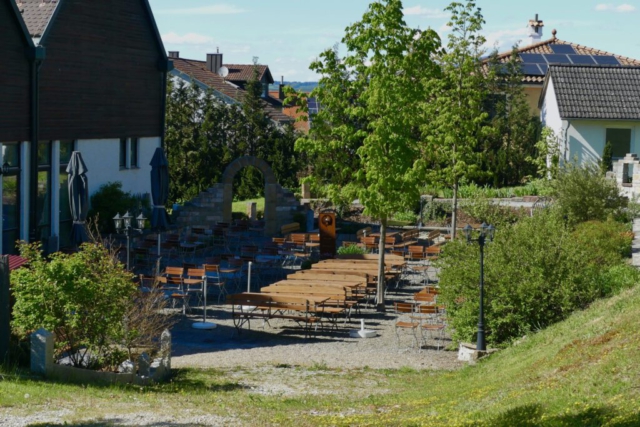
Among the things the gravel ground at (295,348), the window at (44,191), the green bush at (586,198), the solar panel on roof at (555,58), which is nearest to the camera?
the gravel ground at (295,348)

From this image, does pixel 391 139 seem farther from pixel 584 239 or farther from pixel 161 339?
pixel 161 339

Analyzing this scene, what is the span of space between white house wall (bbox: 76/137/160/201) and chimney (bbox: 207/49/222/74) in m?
30.7

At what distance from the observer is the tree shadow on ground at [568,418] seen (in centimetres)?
971

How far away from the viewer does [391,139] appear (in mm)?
23312

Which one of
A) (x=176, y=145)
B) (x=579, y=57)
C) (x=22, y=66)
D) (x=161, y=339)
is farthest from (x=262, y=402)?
(x=579, y=57)

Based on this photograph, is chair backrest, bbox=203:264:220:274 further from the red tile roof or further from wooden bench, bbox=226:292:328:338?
the red tile roof

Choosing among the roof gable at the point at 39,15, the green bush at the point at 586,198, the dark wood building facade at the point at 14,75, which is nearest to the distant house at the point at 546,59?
the green bush at the point at 586,198

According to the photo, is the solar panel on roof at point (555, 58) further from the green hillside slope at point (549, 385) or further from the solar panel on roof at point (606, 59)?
the green hillside slope at point (549, 385)

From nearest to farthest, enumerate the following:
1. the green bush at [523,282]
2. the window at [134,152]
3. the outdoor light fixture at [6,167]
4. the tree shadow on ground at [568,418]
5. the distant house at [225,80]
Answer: the tree shadow on ground at [568,418], the green bush at [523,282], the outdoor light fixture at [6,167], the window at [134,152], the distant house at [225,80]

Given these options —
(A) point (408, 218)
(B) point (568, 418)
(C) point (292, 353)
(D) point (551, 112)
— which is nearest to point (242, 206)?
(A) point (408, 218)

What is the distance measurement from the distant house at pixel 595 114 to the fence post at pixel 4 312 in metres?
31.8

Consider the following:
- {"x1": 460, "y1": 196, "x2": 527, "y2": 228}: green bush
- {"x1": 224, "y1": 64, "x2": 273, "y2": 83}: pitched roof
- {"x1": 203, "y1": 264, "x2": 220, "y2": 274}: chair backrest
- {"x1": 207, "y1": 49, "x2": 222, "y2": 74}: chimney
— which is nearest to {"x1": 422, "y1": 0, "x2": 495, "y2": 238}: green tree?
{"x1": 460, "y1": 196, "x2": 527, "y2": 228}: green bush

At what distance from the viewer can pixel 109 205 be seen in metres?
30.7

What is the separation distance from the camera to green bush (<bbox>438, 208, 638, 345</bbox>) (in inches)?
744
